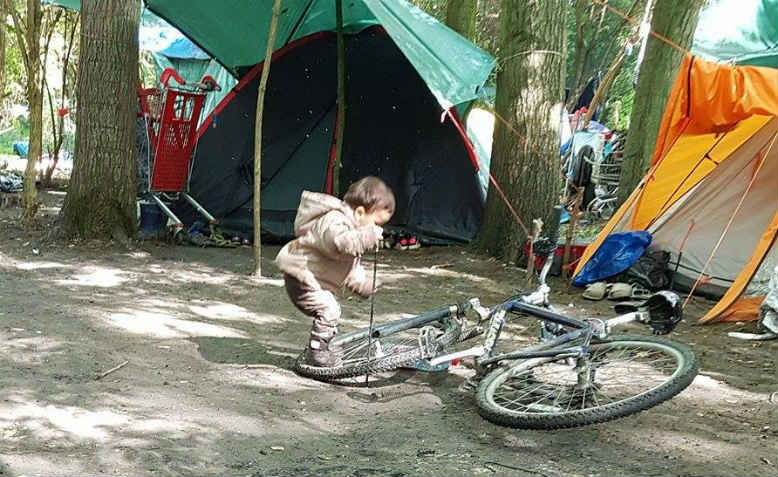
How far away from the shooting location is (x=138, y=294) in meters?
5.76

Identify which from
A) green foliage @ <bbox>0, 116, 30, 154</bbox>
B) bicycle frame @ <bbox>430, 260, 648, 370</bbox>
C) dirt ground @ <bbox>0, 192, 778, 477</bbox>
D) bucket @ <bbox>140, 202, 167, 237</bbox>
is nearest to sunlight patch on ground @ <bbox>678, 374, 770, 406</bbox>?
dirt ground @ <bbox>0, 192, 778, 477</bbox>

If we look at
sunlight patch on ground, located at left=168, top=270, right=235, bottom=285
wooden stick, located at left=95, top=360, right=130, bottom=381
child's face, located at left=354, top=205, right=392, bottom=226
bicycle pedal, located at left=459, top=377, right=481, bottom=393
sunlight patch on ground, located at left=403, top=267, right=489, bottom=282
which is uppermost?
child's face, located at left=354, top=205, right=392, bottom=226

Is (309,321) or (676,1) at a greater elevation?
(676,1)

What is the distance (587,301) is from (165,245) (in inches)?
156

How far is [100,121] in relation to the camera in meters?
7.25

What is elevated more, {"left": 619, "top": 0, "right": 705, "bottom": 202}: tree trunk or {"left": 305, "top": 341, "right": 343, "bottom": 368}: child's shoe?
{"left": 619, "top": 0, "right": 705, "bottom": 202}: tree trunk

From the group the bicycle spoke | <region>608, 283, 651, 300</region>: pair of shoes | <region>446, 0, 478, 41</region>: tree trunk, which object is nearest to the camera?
the bicycle spoke

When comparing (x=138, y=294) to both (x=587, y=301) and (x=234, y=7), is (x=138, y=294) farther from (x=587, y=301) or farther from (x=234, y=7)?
(x=234, y=7)

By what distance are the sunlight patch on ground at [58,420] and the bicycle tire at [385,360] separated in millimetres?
972

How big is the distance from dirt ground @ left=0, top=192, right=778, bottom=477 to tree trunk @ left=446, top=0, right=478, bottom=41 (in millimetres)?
5884

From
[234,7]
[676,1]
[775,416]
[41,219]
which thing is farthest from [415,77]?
[775,416]

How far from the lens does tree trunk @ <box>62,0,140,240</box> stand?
23.7 ft

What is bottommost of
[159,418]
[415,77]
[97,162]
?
[159,418]

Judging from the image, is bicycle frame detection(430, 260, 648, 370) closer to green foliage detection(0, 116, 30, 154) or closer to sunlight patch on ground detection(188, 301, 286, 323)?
sunlight patch on ground detection(188, 301, 286, 323)
